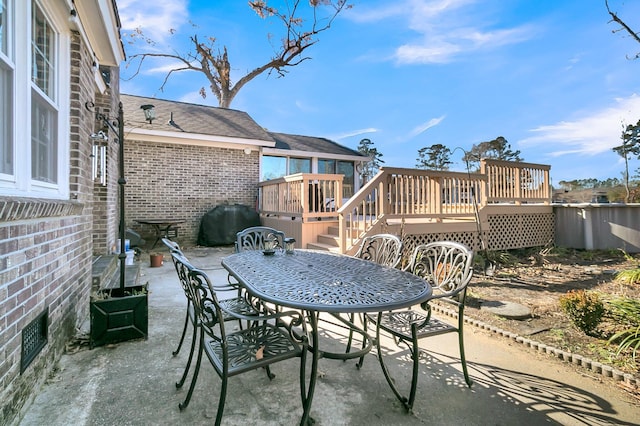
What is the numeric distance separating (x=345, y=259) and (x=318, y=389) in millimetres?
1142

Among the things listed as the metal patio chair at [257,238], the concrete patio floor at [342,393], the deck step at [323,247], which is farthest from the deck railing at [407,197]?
the concrete patio floor at [342,393]

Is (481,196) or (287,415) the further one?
(481,196)

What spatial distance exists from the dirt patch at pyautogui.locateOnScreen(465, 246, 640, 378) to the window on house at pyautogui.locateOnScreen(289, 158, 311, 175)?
7017 mm

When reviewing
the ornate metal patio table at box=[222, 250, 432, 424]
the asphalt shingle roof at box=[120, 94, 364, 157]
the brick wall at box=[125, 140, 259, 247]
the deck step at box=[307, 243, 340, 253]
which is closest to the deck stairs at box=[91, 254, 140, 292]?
the ornate metal patio table at box=[222, 250, 432, 424]

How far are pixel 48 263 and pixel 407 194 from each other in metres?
5.21

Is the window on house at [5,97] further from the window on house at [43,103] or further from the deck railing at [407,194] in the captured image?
the deck railing at [407,194]

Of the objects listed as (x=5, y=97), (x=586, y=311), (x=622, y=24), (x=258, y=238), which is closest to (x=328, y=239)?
(x=258, y=238)

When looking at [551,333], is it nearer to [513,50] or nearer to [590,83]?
[513,50]

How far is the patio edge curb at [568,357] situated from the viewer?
218 centimetres

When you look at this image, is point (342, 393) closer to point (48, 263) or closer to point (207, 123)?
point (48, 263)

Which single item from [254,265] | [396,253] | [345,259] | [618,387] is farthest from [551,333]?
[254,265]

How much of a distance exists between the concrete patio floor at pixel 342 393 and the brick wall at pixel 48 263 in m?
0.22

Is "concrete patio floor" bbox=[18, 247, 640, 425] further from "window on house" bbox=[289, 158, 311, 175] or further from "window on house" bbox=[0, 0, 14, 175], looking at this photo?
"window on house" bbox=[289, 158, 311, 175]

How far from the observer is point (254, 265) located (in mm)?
2553
